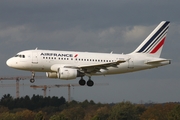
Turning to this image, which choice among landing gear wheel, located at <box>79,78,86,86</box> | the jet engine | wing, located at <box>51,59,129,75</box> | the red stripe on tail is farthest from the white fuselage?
the red stripe on tail

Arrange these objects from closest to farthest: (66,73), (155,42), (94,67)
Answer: (66,73)
(94,67)
(155,42)

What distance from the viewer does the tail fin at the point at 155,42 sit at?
85.7 metres

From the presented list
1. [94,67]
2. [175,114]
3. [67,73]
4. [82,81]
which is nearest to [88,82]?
[82,81]

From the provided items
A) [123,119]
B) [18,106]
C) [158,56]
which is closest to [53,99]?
[18,106]

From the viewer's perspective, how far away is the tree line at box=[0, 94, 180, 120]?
507 feet

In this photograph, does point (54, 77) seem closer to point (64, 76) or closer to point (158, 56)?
point (64, 76)

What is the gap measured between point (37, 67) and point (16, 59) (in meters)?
3.04

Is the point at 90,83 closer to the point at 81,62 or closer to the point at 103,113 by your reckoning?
the point at 81,62

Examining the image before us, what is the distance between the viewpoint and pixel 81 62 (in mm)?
78875

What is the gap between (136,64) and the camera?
8181cm

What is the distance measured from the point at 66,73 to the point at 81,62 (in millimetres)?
2885

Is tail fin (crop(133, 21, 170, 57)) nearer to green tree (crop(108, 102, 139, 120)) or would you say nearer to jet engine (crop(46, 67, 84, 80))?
jet engine (crop(46, 67, 84, 80))

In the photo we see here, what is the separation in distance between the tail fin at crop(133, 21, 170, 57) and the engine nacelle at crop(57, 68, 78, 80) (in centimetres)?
1155

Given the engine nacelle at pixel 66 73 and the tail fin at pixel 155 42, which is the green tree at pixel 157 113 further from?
the engine nacelle at pixel 66 73
